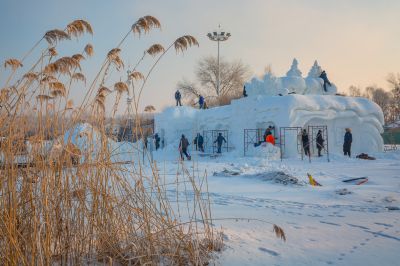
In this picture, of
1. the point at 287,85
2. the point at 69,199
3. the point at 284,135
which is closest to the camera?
the point at 69,199

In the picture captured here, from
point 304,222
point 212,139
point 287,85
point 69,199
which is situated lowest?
point 304,222

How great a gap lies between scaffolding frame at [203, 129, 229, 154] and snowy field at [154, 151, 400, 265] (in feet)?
42.2

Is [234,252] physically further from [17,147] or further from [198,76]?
[198,76]

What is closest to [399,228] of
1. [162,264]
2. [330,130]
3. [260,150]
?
[162,264]

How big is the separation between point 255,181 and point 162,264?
17.1ft

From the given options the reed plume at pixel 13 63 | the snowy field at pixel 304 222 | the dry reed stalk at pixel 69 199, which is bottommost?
the snowy field at pixel 304 222

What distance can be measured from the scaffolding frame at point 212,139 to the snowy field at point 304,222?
12855 millimetres

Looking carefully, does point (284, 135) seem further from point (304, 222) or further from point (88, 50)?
point (88, 50)

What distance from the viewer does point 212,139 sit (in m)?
21.4

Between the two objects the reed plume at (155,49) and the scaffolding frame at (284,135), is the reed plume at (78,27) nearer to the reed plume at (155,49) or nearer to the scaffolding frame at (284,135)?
the reed plume at (155,49)

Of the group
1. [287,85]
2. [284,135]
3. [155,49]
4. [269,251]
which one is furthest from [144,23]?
[287,85]

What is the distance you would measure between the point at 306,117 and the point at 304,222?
13.8 m

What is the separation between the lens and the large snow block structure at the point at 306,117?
1658 cm

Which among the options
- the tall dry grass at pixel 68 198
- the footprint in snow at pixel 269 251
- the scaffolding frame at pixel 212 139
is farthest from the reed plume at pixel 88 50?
the scaffolding frame at pixel 212 139
